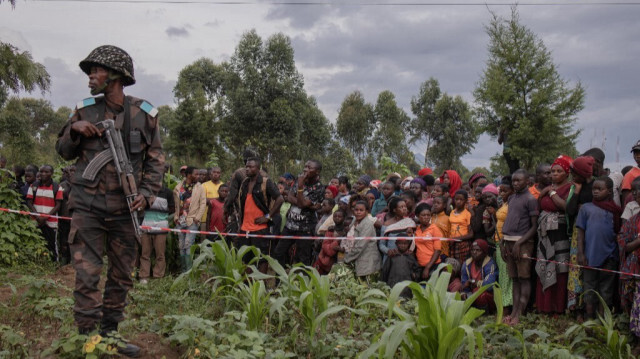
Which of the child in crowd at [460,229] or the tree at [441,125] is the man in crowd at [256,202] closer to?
the child in crowd at [460,229]

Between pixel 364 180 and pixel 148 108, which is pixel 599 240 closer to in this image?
pixel 148 108

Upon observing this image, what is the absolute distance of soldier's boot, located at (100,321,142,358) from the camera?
372 centimetres

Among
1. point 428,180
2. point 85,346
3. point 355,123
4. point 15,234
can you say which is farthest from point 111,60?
point 355,123

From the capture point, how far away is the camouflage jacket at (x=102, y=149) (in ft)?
12.4

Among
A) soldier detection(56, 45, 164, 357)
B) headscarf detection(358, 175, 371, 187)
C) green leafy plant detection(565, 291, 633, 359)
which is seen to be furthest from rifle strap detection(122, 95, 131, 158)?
headscarf detection(358, 175, 371, 187)

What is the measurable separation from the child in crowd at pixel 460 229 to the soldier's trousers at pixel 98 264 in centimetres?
429

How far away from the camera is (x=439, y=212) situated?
7340 mm

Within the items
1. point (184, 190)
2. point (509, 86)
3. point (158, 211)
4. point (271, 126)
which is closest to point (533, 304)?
point (158, 211)

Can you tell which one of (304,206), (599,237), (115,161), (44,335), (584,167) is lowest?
(44,335)

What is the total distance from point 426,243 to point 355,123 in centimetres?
3224

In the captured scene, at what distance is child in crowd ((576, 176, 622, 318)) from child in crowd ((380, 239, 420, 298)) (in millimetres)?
2007

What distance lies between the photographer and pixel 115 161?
376cm

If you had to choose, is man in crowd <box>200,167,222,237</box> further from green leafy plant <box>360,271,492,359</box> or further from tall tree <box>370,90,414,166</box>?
tall tree <box>370,90,414,166</box>

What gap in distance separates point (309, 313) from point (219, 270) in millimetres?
1615
